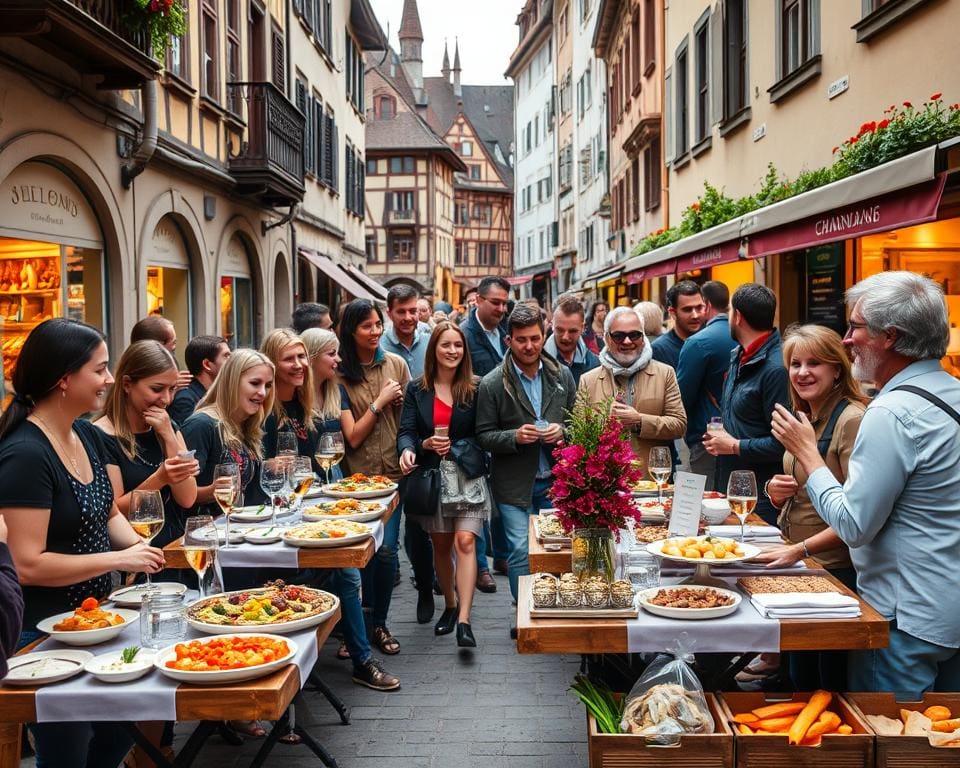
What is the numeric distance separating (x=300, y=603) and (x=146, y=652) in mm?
604

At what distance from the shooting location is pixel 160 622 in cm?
351

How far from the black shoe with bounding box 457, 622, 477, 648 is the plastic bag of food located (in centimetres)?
284

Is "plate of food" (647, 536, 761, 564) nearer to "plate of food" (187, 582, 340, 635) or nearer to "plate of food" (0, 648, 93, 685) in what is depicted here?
"plate of food" (187, 582, 340, 635)

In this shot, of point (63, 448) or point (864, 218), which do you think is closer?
point (63, 448)

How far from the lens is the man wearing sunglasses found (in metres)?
6.55

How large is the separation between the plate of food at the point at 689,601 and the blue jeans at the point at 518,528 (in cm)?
235

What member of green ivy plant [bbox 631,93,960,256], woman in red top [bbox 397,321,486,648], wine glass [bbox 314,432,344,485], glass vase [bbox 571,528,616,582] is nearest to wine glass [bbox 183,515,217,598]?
glass vase [bbox 571,528,616,582]

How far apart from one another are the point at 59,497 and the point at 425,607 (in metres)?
3.88

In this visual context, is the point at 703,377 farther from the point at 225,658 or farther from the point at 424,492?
the point at 225,658

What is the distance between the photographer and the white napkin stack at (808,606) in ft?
11.7

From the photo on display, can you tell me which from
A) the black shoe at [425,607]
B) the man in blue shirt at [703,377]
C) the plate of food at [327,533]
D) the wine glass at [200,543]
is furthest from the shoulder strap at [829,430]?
the black shoe at [425,607]

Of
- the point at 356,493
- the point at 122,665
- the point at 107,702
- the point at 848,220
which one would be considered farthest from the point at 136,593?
the point at 848,220

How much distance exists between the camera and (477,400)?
259 inches

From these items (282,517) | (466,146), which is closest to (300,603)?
(282,517)
